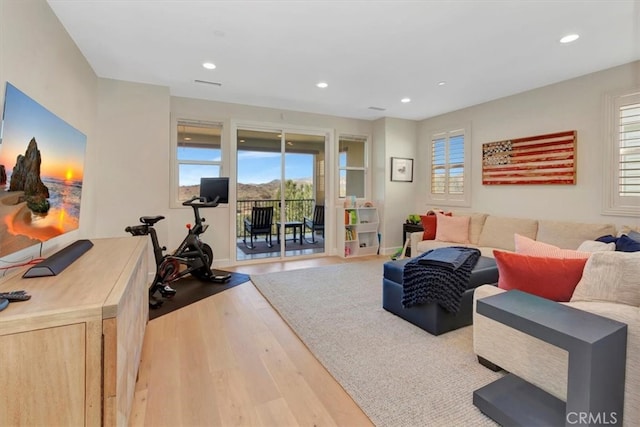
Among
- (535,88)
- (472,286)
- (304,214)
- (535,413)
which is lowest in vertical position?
(535,413)

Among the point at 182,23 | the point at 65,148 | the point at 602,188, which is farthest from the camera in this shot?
the point at 602,188

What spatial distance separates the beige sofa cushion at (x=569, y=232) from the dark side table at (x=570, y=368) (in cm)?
250

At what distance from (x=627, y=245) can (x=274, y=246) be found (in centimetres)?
520

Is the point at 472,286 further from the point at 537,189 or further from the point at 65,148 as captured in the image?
the point at 65,148

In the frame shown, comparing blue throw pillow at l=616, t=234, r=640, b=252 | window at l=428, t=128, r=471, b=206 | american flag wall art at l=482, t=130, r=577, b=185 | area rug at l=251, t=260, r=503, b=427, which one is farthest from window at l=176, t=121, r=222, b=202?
blue throw pillow at l=616, t=234, r=640, b=252

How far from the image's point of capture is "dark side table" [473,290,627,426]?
4.22 feet

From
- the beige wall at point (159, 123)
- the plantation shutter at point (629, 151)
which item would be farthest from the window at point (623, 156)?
the beige wall at point (159, 123)

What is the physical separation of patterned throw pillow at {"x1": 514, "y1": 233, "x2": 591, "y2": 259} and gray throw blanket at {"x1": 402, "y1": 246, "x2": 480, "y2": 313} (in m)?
0.49

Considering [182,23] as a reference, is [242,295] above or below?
below

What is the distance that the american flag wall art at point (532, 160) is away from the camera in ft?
12.5

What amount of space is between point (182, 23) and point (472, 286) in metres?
3.43

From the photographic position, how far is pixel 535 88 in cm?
412

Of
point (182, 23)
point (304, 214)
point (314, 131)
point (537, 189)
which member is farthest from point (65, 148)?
point (537, 189)

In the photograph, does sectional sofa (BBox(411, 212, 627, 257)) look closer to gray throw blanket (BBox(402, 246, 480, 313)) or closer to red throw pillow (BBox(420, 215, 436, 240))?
red throw pillow (BBox(420, 215, 436, 240))
